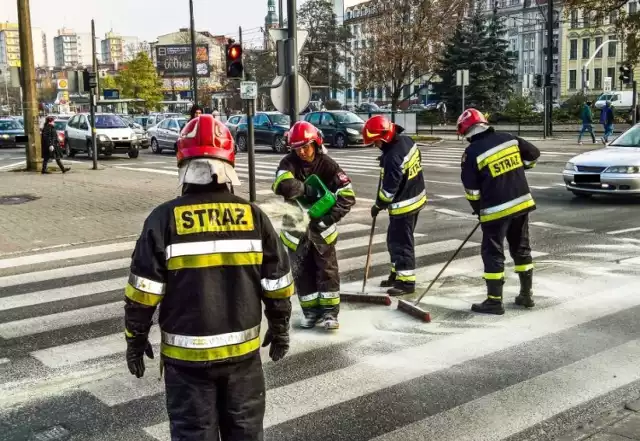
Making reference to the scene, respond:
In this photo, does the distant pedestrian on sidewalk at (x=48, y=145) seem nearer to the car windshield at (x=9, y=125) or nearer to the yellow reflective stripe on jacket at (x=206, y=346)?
the yellow reflective stripe on jacket at (x=206, y=346)

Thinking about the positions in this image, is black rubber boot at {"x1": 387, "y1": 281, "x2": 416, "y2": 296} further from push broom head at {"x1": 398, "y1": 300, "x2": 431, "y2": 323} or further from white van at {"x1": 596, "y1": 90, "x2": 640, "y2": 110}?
white van at {"x1": 596, "y1": 90, "x2": 640, "y2": 110}

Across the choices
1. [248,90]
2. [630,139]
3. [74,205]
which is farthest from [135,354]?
[630,139]

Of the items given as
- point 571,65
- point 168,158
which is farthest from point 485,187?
point 571,65

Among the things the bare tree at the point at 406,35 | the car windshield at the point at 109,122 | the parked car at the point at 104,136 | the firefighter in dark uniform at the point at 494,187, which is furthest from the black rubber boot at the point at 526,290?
the bare tree at the point at 406,35

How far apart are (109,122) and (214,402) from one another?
2706 cm

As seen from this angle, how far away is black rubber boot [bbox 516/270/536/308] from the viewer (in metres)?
6.93

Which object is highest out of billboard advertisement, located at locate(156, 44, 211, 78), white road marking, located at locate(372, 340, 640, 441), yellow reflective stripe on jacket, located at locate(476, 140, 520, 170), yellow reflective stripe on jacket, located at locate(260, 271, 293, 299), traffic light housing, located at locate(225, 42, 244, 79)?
billboard advertisement, located at locate(156, 44, 211, 78)

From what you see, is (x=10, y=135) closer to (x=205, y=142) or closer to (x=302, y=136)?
(x=302, y=136)

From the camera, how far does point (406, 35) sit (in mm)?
36625

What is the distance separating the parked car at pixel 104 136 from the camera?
27.5 m

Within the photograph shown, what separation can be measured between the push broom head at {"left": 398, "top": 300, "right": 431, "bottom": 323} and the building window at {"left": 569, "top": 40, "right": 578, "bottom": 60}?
88.6 m

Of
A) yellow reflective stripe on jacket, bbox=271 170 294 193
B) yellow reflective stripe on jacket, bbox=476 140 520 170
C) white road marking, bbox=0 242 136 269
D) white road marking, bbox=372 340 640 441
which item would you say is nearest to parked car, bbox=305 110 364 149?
white road marking, bbox=0 242 136 269

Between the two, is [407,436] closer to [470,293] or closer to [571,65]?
[470,293]

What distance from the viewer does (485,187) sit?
22.1ft
